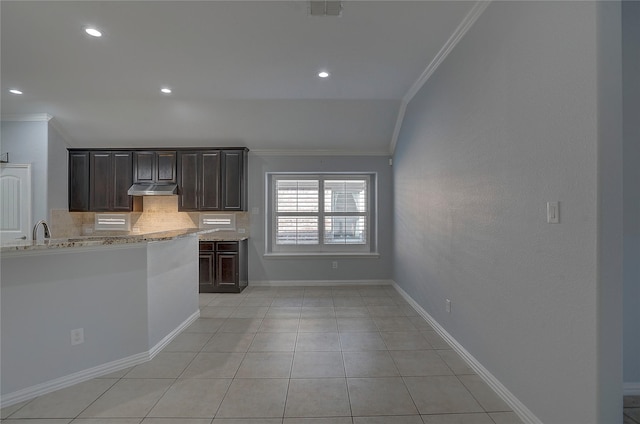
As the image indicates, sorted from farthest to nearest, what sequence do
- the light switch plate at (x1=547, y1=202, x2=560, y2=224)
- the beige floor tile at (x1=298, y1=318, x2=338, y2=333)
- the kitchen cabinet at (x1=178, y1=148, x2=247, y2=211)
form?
the kitchen cabinet at (x1=178, y1=148, x2=247, y2=211)
the beige floor tile at (x1=298, y1=318, x2=338, y2=333)
the light switch plate at (x1=547, y1=202, x2=560, y2=224)

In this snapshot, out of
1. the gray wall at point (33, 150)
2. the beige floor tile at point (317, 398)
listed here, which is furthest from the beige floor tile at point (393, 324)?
the gray wall at point (33, 150)

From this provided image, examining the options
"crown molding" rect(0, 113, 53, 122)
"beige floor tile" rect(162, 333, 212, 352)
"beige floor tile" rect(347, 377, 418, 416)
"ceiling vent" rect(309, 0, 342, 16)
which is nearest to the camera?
"beige floor tile" rect(347, 377, 418, 416)

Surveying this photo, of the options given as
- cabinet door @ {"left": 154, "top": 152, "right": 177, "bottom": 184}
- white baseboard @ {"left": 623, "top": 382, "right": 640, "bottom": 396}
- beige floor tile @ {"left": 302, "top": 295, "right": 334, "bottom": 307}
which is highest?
cabinet door @ {"left": 154, "top": 152, "right": 177, "bottom": 184}

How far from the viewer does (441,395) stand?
81.0 inches

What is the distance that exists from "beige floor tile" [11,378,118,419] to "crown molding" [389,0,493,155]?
13.1ft

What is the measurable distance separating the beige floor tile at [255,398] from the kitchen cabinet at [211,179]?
10.2 ft

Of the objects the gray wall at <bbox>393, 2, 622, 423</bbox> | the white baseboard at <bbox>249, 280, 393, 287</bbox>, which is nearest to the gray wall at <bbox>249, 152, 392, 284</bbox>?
the white baseboard at <bbox>249, 280, 393, 287</bbox>

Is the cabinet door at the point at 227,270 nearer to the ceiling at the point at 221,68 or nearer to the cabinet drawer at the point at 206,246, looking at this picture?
the cabinet drawer at the point at 206,246

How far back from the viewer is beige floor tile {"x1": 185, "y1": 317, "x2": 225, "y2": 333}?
320 centimetres

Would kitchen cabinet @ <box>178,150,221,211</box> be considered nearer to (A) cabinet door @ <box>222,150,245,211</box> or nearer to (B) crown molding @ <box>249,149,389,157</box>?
(A) cabinet door @ <box>222,150,245,211</box>

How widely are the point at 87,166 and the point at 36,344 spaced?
153 inches

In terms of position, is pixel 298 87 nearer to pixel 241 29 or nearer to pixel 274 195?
pixel 241 29

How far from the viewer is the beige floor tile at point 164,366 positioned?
2322 millimetres

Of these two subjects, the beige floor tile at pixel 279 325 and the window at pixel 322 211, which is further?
the window at pixel 322 211
